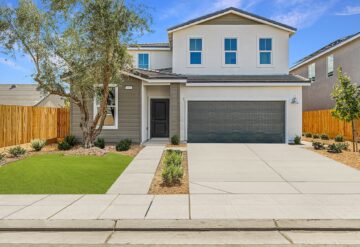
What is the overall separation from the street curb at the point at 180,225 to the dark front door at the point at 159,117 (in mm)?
13594

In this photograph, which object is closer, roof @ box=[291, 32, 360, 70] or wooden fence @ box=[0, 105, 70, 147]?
wooden fence @ box=[0, 105, 70, 147]

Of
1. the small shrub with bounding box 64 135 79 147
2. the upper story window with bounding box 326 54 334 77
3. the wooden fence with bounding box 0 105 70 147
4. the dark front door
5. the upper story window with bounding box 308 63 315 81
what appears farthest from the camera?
the upper story window with bounding box 308 63 315 81

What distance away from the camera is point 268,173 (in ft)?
31.2

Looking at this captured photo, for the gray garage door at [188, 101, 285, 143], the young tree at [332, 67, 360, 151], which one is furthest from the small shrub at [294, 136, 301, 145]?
the young tree at [332, 67, 360, 151]

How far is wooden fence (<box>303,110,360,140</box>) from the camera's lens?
19.8m

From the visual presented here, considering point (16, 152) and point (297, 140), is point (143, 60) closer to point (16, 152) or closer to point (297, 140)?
point (297, 140)

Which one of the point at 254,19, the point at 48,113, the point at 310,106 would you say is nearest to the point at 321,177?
the point at 254,19

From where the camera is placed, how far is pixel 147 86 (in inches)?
714

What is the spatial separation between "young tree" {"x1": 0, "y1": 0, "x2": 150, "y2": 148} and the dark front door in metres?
5.25

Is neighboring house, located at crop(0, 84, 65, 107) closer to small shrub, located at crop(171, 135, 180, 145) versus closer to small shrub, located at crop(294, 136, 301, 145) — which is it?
small shrub, located at crop(171, 135, 180, 145)

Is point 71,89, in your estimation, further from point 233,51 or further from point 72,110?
point 233,51

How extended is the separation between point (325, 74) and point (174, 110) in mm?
14879

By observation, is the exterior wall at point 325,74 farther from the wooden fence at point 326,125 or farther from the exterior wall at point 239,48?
the exterior wall at point 239,48

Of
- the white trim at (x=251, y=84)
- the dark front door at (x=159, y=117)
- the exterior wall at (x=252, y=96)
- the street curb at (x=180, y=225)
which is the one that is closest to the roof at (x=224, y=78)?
the white trim at (x=251, y=84)
